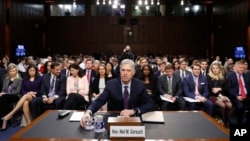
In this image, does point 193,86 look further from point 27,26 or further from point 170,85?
point 27,26

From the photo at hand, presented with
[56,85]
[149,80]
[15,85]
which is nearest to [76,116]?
[56,85]

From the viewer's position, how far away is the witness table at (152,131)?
8.25 feet

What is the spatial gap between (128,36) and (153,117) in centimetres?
1808

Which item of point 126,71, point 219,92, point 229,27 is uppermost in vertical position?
point 229,27

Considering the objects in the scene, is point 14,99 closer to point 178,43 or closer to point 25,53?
point 25,53

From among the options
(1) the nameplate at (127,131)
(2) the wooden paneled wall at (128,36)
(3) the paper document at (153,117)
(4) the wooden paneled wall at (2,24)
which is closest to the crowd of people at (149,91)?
(3) the paper document at (153,117)

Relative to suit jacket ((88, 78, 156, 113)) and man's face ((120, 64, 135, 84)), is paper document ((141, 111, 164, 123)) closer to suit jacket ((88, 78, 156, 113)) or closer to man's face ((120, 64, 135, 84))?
suit jacket ((88, 78, 156, 113))

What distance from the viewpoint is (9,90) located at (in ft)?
21.6

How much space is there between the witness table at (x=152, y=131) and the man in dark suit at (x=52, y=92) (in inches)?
122

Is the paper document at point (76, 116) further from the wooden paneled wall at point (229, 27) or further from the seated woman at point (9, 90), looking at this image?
the wooden paneled wall at point (229, 27)

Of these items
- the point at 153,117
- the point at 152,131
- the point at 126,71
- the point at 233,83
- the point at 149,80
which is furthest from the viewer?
the point at 149,80

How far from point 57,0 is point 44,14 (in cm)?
122

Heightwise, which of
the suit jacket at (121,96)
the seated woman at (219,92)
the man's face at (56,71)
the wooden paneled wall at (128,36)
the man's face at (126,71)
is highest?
the wooden paneled wall at (128,36)

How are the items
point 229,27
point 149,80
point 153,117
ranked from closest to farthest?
point 153,117 → point 149,80 → point 229,27
